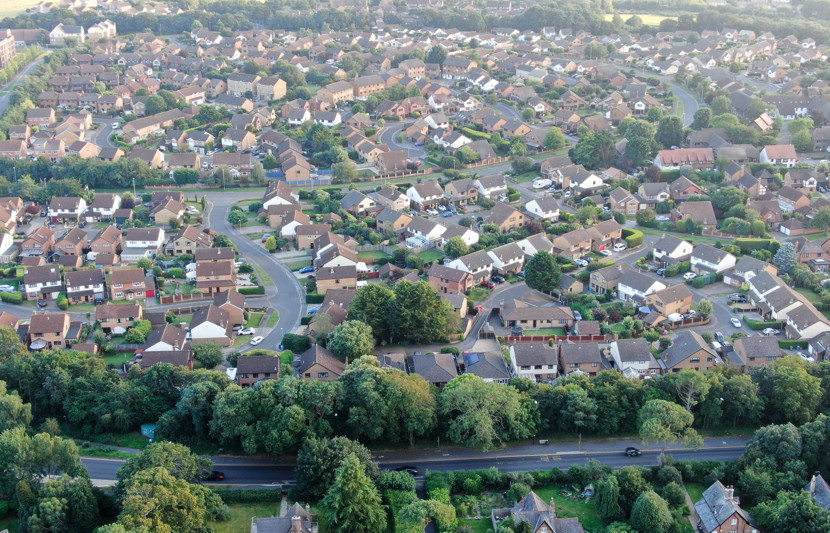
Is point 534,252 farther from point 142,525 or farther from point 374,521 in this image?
point 142,525

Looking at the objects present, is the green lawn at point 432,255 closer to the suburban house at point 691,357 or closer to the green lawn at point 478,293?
the green lawn at point 478,293

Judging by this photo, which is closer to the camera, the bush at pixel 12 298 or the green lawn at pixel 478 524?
the green lawn at pixel 478 524

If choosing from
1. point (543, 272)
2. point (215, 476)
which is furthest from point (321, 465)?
point (543, 272)

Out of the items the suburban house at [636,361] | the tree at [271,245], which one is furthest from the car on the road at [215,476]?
the tree at [271,245]

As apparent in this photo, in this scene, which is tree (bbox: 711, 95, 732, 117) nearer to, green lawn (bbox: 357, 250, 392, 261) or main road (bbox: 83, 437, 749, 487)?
green lawn (bbox: 357, 250, 392, 261)

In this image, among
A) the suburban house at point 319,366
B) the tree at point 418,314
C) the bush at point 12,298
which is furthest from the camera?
the bush at point 12,298

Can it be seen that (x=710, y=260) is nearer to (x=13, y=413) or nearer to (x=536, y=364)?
(x=536, y=364)

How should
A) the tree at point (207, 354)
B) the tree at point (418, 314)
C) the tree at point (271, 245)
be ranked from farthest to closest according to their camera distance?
the tree at point (271, 245) → the tree at point (418, 314) → the tree at point (207, 354)

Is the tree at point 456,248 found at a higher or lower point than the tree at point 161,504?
lower
